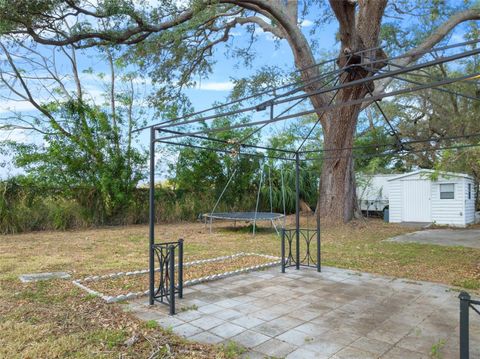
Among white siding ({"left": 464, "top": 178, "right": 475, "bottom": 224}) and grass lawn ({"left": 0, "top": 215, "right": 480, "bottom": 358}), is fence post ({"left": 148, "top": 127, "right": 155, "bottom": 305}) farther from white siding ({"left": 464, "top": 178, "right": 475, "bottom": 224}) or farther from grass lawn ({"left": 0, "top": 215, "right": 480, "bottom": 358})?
white siding ({"left": 464, "top": 178, "right": 475, "bottom": 224})

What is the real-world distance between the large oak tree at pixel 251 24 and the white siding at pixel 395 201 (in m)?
3.03

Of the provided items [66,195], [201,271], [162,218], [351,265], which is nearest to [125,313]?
[201,271]

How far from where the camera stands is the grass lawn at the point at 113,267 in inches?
105

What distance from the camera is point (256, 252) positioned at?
6789 millimetres

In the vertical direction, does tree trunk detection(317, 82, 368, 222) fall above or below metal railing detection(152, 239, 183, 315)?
above

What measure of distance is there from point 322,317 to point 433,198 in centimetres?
1084

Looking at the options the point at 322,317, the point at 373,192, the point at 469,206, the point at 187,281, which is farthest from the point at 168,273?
the point at 373,192

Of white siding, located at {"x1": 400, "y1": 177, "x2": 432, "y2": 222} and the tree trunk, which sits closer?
the tree trunk

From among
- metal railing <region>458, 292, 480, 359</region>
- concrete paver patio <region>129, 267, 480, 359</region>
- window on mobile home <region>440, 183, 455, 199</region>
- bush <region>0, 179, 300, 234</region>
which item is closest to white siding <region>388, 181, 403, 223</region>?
window on mobile home <region>440, 183, 455, 199</region>

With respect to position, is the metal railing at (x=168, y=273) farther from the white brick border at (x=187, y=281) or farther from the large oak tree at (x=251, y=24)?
the large oak tree at (x=251, y=24)

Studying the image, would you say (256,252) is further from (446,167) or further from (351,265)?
(446,167)

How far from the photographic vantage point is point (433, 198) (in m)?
12.4

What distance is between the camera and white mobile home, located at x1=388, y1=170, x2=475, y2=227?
38.5 ft

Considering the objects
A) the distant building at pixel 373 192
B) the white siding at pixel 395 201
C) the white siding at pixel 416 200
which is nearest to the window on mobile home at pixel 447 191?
the white siding at pixel 416 200
